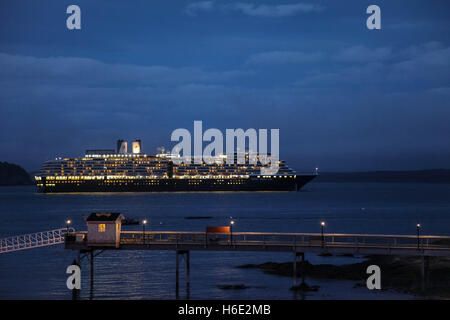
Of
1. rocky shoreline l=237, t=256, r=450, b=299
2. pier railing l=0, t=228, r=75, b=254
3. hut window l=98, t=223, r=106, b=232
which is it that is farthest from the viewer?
pier railing l=0, t=228, r=75, b=254

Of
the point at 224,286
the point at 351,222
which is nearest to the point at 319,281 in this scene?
the point at 224,286

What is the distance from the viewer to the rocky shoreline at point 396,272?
117 ft

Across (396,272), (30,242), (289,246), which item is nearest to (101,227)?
(30,242)

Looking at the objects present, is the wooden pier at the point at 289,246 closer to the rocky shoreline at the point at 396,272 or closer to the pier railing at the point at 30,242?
the rocky shoreline at the point at 396,272

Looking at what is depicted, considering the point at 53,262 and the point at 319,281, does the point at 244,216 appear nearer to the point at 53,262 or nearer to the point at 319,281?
the point at 53,262

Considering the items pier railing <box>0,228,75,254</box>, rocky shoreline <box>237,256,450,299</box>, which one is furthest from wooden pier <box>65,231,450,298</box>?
pier railing <box>0,228,75,254</box>

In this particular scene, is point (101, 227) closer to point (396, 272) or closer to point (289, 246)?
point (289, 246)

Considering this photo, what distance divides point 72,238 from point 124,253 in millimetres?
19701

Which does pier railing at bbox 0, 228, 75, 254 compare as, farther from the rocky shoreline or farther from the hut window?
the rocky shoreline

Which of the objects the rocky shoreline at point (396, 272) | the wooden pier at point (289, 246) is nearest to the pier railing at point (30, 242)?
the wooden pier at point (289, 246)

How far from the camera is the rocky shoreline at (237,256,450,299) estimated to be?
35.7m
